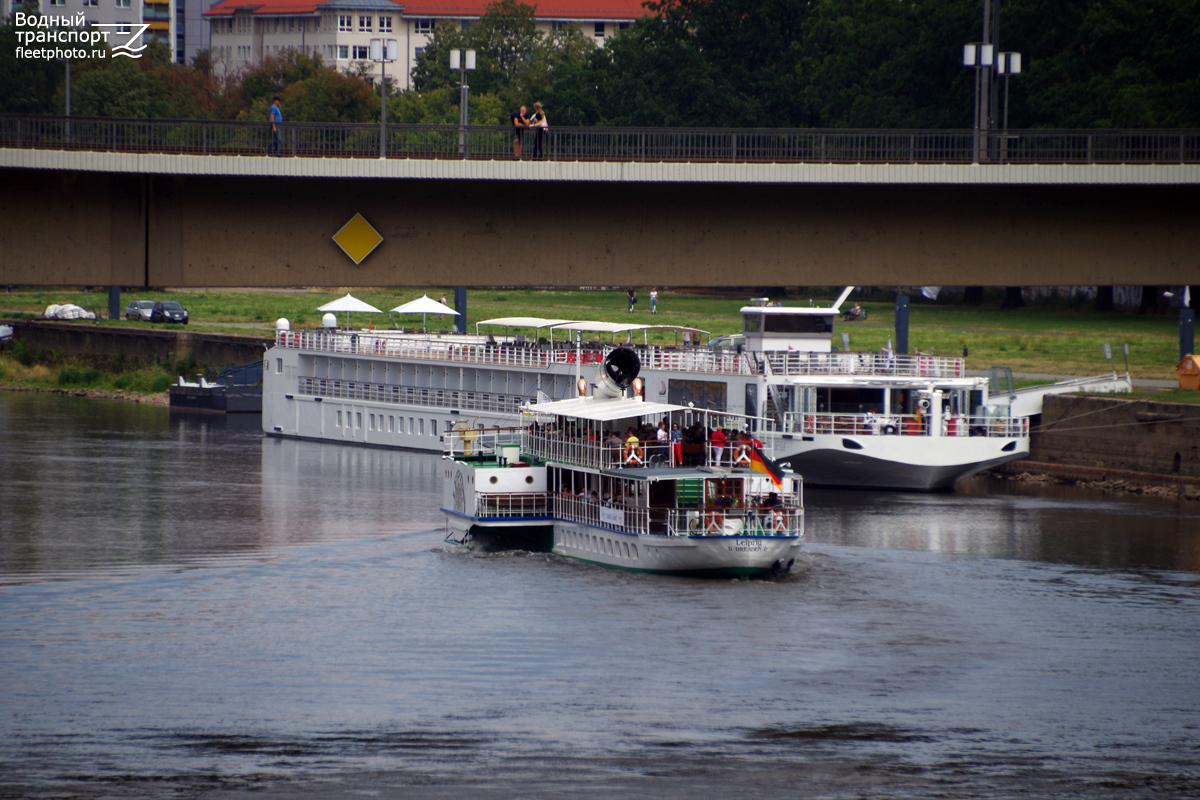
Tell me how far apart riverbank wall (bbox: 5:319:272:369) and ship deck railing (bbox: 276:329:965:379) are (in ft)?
43.5

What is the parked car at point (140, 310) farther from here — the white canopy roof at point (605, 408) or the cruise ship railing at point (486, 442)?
the white canopy roof at point (605, 408)

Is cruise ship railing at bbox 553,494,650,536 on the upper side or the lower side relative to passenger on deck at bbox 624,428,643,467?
lower

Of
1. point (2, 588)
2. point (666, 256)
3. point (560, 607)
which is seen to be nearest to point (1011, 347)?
point (666, 256)

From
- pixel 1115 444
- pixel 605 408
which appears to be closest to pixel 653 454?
pixel 605 408

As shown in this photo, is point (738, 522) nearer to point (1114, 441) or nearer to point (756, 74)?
point (1114, 441)

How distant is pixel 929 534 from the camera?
157 ft

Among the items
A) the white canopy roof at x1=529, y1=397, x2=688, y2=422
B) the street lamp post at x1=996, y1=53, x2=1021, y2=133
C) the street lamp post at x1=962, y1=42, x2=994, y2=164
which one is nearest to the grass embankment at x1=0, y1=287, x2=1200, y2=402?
the street lamp post at x1=996, y1=53, x2=1021, y2=133

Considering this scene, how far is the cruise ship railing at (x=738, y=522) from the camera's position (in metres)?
39.8

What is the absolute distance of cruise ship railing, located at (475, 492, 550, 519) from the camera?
44.2 metres

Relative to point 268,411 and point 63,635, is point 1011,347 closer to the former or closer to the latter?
point 268,411

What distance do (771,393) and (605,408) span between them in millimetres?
16088

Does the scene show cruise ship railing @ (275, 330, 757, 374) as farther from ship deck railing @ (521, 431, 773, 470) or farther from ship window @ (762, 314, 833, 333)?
ship deck railing @ (521, 431, 773, 470)

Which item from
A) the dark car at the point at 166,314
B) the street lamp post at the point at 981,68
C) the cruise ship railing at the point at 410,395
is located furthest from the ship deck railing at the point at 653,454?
the dark car at the point at 166,314

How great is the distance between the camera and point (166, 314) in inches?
4272
